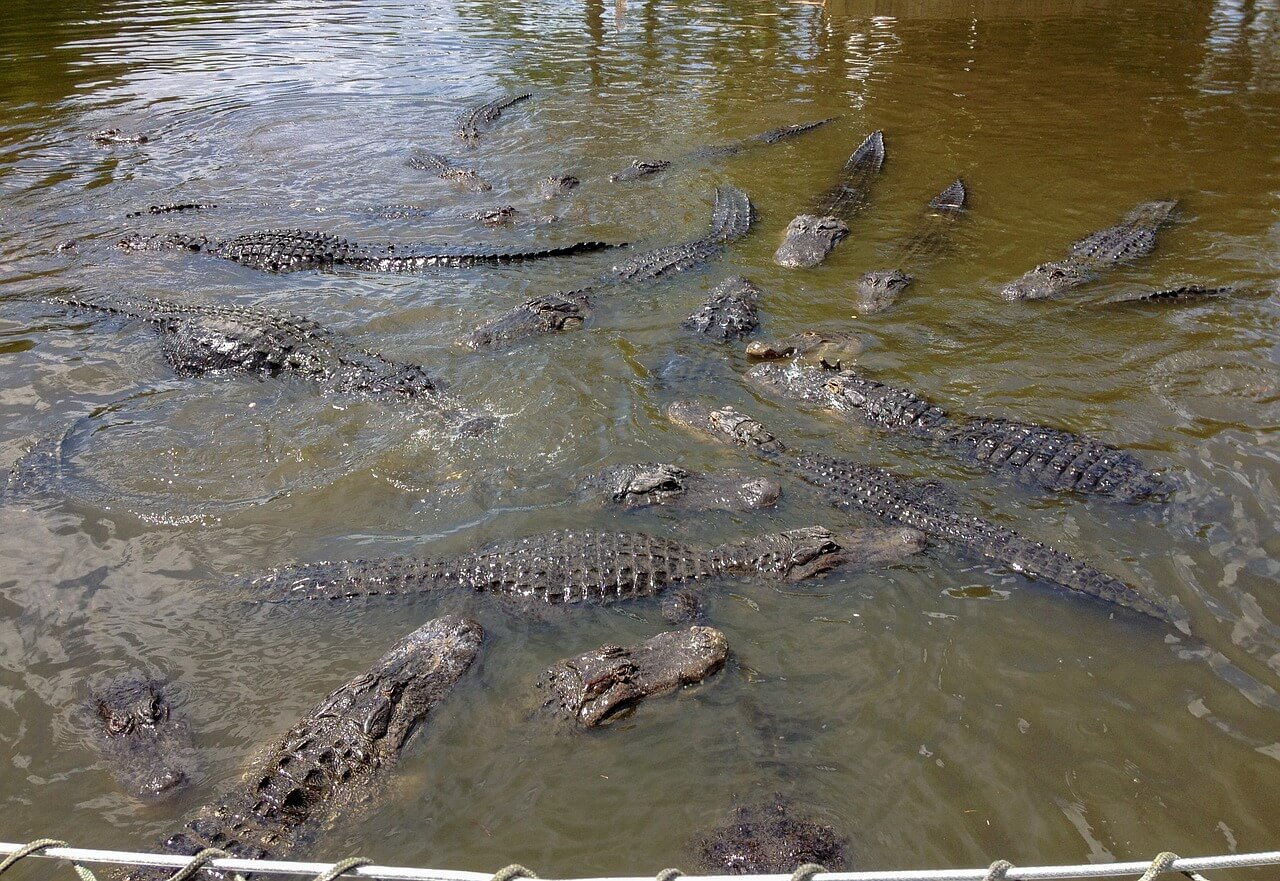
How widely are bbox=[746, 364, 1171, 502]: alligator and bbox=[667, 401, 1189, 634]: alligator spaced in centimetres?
52

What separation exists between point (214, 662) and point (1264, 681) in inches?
201

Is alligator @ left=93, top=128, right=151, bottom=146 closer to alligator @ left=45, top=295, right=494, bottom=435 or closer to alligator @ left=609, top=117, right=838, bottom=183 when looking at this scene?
alligator @ left=45, top=295, right=494, bottom=435

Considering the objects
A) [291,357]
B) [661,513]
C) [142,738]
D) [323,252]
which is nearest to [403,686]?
[142,738]

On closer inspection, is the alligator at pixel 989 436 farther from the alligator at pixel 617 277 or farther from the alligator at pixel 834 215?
the alligator at pixel 834 215

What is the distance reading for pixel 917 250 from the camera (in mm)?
8617

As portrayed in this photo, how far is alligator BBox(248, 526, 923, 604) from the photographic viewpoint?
456 cm

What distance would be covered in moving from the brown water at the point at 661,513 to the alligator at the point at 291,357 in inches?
9.8

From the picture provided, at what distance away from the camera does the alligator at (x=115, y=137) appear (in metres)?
12.1

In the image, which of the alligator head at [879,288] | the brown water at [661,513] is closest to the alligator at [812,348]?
the brown water at [661,513]

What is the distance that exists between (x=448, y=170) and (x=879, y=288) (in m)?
6.25

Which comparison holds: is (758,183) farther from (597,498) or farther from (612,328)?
(597,498)

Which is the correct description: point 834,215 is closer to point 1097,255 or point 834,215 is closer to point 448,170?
point 1097,255

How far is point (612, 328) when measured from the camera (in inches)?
295

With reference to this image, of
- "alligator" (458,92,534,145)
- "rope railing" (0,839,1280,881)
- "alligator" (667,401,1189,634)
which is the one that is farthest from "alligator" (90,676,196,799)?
"alligator" (458,92,534,145)
